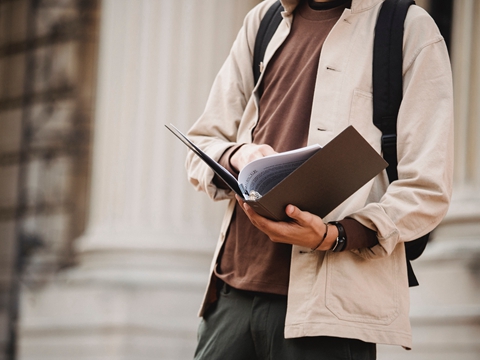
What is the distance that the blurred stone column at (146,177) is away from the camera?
20.5 ft

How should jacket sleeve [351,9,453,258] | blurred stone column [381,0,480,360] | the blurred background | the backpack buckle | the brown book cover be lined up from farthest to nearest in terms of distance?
the blurred background < blurred stone column [381,0,480,360] < the backpack buckle < jacket sleeve [351,9,453,258] < the brown book cover

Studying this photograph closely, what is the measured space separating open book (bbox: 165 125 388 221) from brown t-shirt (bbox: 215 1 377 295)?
0.23 m

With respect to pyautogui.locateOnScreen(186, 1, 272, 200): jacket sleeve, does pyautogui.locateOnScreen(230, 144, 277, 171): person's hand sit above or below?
below

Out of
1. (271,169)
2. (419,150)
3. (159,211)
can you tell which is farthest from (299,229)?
(159,211)

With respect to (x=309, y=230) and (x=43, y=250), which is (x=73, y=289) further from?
(x=309, y=230)

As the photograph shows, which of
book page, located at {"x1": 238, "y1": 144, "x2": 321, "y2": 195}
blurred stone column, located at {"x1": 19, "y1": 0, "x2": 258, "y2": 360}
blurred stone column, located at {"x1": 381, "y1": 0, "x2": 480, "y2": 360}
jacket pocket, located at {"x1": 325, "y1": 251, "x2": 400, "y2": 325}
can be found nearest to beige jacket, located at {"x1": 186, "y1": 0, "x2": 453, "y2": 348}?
jacket pocket, located at {"x1": 325, "y1": 251, "x2": 400, "y2": 325}

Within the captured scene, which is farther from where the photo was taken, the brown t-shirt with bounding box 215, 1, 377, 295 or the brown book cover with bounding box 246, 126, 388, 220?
the brown t-shirt with bounding box 215, 1, 377, 295

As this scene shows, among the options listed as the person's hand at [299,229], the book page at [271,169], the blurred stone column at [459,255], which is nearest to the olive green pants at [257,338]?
the person's hand at [299,229]

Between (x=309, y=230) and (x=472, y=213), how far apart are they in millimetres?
3424

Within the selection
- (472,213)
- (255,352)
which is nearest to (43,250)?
(472,213)

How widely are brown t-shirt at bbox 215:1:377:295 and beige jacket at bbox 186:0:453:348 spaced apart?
0.06 meters

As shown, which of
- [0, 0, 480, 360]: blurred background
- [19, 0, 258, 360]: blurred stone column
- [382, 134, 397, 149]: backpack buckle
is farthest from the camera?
[19, 0, 258, 360]: blurred stone column

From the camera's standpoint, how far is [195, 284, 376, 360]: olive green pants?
207 cm

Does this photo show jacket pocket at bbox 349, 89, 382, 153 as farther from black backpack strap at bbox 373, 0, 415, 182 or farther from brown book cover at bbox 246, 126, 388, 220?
brown book cover at bbox 246, 126, 388, 220
